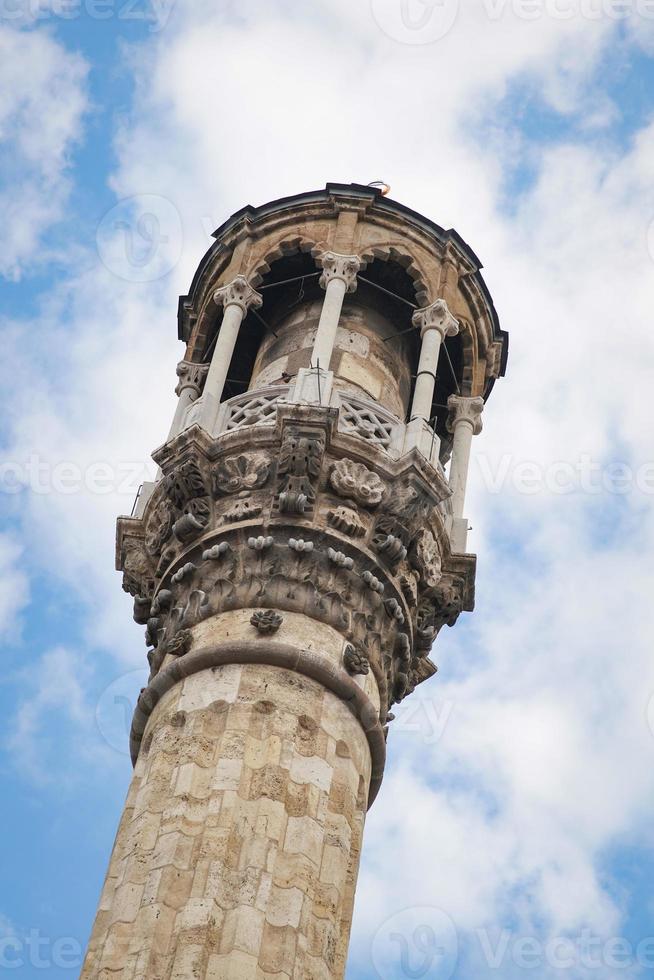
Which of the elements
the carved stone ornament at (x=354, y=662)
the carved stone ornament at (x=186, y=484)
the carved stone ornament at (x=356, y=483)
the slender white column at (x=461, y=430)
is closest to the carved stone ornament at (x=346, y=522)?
the carved stone ornament at (x=356, y=483)

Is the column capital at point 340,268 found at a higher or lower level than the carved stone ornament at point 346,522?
higher

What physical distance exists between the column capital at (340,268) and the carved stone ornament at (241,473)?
3.05m

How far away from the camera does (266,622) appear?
47.1ft

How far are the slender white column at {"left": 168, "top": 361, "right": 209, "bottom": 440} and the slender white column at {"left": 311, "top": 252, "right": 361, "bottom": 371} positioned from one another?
1924 mm

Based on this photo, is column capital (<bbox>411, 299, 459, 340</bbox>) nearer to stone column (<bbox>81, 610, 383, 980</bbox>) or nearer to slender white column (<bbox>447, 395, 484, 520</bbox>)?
slender white column (<bbox>447, 395, 484, 520</bbox>)

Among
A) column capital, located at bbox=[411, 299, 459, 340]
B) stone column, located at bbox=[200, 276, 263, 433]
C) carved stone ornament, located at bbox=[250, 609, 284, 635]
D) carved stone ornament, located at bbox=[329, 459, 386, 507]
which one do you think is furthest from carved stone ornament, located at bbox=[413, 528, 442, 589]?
column capital, located at bbox=[411, 299, 459, 340]

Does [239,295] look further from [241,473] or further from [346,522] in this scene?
[346,522]

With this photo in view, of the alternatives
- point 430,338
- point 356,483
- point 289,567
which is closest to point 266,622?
point 289,567

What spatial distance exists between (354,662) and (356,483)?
2.02 meters

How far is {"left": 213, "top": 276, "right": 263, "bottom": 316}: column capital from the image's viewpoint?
60.5ft

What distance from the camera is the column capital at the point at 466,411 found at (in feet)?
63.0

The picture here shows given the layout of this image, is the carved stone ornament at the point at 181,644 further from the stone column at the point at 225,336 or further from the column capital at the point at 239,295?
the column capital at the point at 239,295

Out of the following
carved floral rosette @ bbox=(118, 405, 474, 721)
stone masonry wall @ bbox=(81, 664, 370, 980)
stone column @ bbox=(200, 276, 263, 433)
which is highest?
stone column @ bbox=(200, 276, 263, 433)

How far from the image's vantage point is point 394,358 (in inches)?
743
